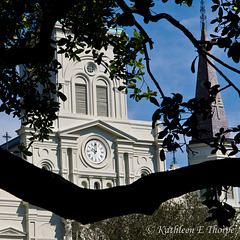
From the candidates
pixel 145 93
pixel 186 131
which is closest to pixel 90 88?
pixel 145 93

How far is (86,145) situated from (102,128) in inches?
67.1

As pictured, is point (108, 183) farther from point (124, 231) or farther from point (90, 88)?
point (124, 231)

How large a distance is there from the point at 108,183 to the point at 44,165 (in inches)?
204

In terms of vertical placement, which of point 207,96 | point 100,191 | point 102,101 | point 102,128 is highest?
point 207,96

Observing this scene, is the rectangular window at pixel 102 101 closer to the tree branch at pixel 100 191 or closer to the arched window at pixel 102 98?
the arched window at pixel 102 98

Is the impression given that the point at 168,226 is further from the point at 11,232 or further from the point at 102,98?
the point at 102,98

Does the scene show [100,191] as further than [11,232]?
No

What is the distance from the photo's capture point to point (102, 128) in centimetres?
4897

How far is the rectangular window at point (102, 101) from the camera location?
5031cm

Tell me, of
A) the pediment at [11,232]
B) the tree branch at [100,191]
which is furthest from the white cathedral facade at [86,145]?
the tree branch at [100,191]

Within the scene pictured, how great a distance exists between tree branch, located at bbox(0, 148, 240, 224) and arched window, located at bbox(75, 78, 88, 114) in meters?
44.7

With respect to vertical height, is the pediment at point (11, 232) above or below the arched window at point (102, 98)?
below

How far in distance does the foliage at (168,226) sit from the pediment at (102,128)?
970 cm

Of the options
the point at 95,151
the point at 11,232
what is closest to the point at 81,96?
the point at 95,151
